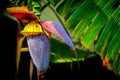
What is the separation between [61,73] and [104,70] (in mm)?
244

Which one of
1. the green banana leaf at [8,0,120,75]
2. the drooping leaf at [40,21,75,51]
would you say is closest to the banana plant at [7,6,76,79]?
the drooping leaf at [40,21,75,51]

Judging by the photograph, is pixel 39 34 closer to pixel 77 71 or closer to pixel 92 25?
pixel 92 25

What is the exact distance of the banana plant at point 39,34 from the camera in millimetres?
417

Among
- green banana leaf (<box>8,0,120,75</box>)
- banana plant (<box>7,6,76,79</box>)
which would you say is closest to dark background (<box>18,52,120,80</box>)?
green banana leaf (<box>8,0,120,75</box>)

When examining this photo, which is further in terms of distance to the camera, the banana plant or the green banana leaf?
the green banana leaf

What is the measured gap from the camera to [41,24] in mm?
469

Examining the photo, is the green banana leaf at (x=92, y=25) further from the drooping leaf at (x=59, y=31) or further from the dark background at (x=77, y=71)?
the drooping leaf at (x=59, y=31)

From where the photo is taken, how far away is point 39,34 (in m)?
0.47

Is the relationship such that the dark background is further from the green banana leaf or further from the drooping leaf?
the drooping leaf

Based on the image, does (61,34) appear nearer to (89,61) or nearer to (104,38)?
(104,38)

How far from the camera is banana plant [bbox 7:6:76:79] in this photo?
1.37ft

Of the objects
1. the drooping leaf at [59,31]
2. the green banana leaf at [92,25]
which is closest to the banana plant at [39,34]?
the drooping leaf at [59,31]

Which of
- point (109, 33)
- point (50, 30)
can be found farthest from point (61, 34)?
A: point (109, 33)

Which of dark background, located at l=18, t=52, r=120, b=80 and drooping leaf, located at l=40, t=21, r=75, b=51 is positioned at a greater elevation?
drooping leaf, located at l=40, t=21, r=75, b=51
